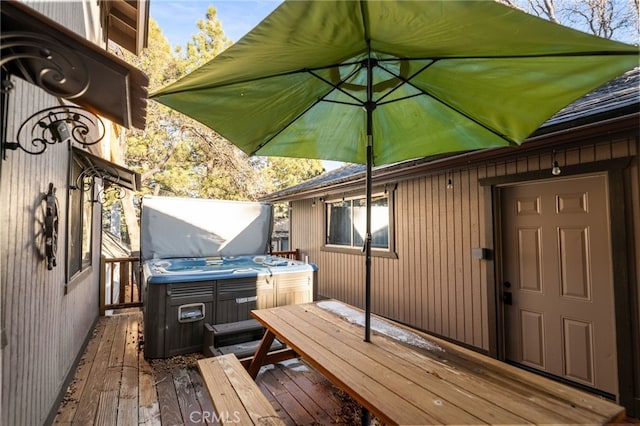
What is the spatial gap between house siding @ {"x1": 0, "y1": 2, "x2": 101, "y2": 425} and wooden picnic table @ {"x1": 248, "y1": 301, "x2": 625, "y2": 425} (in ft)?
4.79

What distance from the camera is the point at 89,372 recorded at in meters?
3.25

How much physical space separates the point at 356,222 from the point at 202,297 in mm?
3162

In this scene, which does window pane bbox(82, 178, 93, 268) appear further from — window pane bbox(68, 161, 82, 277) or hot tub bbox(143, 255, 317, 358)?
hot tub bbox(143, 255, 317, 358)

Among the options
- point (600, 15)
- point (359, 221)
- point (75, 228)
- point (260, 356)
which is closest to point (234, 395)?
point (260, 356)

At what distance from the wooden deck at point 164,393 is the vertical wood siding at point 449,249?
1929mm

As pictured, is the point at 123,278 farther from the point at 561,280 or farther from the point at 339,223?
the point at 561,280

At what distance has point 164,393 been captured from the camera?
2.87 metres

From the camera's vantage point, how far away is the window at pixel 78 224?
10.5ft

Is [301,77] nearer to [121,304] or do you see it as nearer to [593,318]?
[593,318]

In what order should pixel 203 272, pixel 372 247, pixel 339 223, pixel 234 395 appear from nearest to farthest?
pixel 234 395 → pixel 203 272 → pixel 372 247 → pixel 339 223

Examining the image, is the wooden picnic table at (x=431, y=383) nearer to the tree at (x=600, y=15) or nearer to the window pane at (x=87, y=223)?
the window pane at (x=87, y=223)

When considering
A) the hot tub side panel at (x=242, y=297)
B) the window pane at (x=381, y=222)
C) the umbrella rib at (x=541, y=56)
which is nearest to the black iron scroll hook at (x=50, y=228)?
Answer: the hot tub side panel at (x=242, y=297)

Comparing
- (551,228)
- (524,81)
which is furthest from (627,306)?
(524,81)

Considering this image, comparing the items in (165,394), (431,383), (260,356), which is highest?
(431,383)
